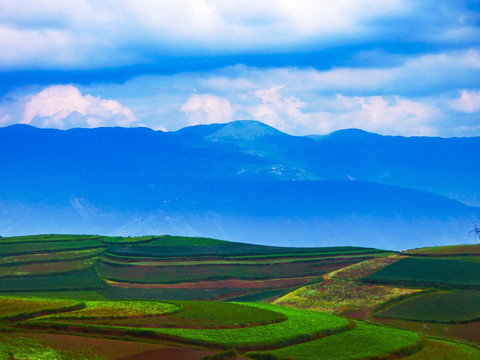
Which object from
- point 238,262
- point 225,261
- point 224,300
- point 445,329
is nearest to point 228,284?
point 224,300

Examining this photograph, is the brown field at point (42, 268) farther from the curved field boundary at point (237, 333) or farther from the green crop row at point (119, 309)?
the curved field boundary at point (237, 333)

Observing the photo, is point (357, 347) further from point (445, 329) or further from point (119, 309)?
point (119, 309)

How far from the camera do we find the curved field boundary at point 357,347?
59375 millimetres

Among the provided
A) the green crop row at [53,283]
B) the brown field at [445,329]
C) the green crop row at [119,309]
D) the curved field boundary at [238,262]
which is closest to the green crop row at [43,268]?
the green crop row at [53,283]

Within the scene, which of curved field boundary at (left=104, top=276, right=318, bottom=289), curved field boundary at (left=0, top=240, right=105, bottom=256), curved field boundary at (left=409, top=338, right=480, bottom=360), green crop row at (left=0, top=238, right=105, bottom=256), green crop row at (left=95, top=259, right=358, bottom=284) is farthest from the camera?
green crop row at (left=0, top=238, right=105, bottom=256)

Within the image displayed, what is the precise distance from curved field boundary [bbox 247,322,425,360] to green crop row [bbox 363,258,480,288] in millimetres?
31017

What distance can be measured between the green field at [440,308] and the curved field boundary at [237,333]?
1911cm

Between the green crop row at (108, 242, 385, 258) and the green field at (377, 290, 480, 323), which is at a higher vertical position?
the green crop row at (108, 242, 385, 258)

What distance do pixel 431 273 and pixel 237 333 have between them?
173ft

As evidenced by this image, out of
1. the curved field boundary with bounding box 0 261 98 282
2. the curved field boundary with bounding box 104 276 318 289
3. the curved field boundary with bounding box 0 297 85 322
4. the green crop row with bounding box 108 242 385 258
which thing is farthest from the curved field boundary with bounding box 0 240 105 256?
the curved field boundary with bounding box 0 297 85 322

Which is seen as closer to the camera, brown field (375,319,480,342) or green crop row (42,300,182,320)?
green crop row (42,300,182,320)

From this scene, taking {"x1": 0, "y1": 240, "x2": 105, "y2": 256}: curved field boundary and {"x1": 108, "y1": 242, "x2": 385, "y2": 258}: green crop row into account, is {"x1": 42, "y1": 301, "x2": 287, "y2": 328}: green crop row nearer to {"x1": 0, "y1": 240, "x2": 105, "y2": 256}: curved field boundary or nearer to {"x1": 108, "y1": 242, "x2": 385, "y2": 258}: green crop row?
{"x1": 108, "y1": 242, "x2": 385, "y2": 258}: green crop row

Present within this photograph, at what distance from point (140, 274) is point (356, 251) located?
48.0 meters

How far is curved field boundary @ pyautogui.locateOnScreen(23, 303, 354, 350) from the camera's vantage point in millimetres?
60125
